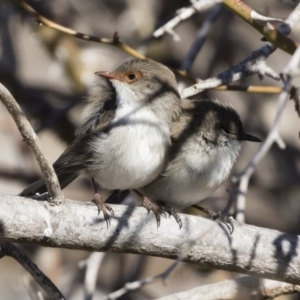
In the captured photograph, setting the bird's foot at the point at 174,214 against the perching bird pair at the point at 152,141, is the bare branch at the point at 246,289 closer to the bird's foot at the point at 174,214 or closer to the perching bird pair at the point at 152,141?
the bird's foot at the point at 174,214

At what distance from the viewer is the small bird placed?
4578 mm

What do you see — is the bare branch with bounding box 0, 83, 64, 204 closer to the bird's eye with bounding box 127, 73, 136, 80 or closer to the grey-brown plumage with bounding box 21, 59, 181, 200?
the grey-brown plumage with bounding box 21, 59, 181, 200

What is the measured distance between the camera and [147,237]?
12.2 feet

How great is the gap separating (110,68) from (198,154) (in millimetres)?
2184

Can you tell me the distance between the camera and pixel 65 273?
20.9 feet

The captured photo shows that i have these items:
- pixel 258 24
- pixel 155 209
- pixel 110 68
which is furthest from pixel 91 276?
pixel 110 68

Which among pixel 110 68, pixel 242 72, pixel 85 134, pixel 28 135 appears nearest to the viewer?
pixel 28 135

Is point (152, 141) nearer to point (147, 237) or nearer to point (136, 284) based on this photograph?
point (147, 237)

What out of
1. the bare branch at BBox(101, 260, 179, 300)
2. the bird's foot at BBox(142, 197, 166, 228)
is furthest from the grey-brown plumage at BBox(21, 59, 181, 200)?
the bare branch at BBox(101, 260, 179, 300)

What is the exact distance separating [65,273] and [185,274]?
1107mm

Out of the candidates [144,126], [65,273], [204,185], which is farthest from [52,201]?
[65,273]

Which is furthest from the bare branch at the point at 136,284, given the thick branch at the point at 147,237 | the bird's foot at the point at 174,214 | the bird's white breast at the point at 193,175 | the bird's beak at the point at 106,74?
the bird's beak at the point at 106,74

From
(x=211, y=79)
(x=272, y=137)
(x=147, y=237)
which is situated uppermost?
(x=272, y=137)

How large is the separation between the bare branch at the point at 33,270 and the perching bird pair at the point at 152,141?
78 centimetres
